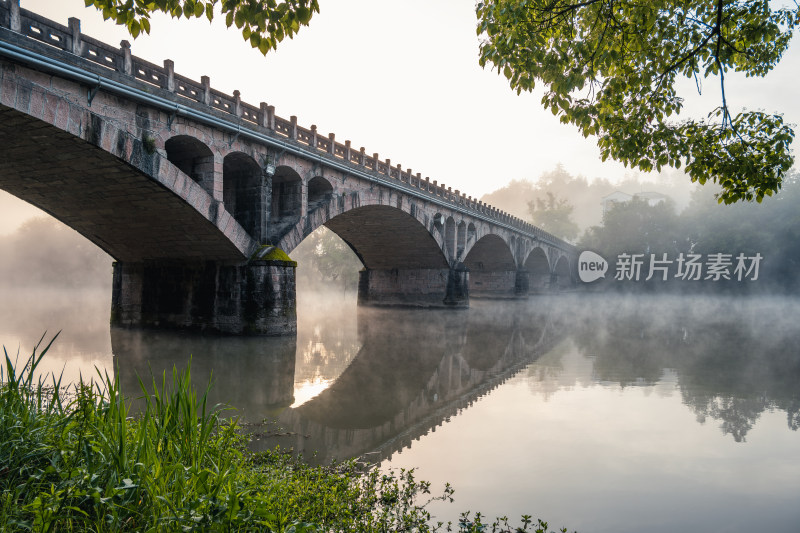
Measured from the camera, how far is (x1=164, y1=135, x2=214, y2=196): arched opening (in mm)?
16625

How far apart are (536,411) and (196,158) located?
47.3 feet

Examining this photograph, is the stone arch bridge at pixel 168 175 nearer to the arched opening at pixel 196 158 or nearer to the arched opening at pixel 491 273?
the arched opening at pixel 196 158

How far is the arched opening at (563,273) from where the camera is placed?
246ft

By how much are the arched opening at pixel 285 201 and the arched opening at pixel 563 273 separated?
188ft

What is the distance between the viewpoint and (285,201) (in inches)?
835

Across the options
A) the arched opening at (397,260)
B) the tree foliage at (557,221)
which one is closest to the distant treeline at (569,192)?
the tree foliage at (557,221)

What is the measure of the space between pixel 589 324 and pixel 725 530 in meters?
22.7

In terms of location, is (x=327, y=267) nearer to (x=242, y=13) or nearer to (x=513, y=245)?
(x=513, y=245)

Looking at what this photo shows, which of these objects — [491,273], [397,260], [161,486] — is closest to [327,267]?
[491,273]

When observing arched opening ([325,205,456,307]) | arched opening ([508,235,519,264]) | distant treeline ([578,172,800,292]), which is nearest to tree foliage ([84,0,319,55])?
arched opening ([325,205,456,307])

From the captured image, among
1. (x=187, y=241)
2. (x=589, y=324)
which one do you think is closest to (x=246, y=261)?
(x=187, y=241)

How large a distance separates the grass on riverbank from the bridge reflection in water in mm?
669

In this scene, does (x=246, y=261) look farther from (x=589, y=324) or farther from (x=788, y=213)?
(x=788, y=213)

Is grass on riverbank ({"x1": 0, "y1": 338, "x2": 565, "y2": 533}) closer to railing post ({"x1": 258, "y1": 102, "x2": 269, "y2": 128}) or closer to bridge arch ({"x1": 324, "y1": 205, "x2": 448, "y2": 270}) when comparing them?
railing post ({"x1": 258, "y1": 102, "x2": 269, "y2": 128})
